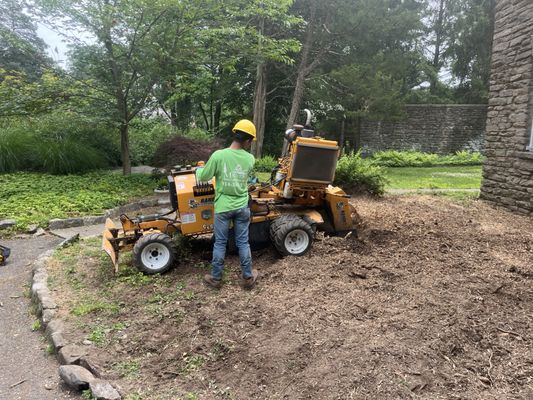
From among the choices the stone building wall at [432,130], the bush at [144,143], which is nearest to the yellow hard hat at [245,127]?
the bush at [144,143]

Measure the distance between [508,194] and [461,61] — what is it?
22.5 meters

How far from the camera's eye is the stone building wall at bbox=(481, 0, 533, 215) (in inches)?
322

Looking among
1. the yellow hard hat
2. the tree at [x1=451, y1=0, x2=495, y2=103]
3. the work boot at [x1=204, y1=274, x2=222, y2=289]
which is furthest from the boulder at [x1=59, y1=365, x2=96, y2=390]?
the tree at [x1=451, y1=0, x2=495, y2=103]

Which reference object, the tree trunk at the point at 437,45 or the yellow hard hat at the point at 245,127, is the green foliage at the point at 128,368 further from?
the tree trunk at the point at 437,45

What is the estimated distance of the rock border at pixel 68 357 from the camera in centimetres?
311

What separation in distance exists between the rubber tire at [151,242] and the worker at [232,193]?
2.04ft

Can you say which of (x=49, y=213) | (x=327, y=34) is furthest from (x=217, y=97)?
(x=49, y=213)

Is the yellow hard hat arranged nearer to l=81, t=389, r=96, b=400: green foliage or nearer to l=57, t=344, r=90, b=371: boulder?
l=57, t=344, r=90, b=371: boulder

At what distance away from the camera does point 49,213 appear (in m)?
8.52

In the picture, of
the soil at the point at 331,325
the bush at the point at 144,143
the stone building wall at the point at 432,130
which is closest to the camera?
the soil at the point at 331,325

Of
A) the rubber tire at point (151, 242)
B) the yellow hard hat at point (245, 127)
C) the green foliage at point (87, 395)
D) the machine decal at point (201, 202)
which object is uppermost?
the yellow hard hat at point (245, 127)

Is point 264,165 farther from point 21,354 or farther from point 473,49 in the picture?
point 473,49

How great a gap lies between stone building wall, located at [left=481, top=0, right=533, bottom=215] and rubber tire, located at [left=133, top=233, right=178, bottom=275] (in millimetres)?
6535

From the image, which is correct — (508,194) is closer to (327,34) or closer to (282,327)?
(282,327)
